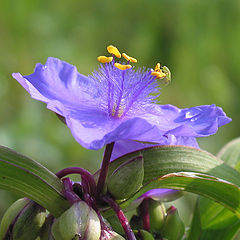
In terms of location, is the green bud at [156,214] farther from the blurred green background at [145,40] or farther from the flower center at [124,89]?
the blurred green background at [145,40]

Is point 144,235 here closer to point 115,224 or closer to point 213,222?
point 115,224

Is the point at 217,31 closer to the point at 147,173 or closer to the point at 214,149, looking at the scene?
the point at 214,149

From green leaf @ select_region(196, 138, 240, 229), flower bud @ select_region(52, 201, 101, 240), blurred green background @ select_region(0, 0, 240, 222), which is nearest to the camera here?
flower bud @ select_region(52, 201, 101, 240)

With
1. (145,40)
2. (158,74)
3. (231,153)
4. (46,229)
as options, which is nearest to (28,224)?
(46,229)

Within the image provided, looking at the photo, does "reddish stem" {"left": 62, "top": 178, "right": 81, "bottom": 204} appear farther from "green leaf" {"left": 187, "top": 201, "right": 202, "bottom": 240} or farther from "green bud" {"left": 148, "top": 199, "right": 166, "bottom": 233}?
"green leaf" {"left": 187, "top": 201, "right": 202, "bottom": 240}

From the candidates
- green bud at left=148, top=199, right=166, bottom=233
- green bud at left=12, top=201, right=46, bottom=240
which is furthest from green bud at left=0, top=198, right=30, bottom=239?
green bud at left=148, top=199, right=166, bottom=233

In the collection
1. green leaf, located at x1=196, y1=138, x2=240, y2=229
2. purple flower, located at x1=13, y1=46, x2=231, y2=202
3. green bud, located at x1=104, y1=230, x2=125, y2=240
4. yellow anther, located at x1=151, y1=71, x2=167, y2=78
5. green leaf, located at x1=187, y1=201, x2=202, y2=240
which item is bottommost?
green leaf, located at x1=187, y1=201, x2=202, y2=240
